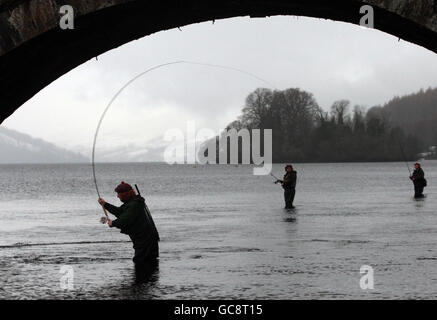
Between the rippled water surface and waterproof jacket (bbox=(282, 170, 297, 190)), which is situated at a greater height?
waterproof jacket (bbox=(282, 170, 297, 190))

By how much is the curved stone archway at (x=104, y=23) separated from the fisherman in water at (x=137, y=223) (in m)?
2.14

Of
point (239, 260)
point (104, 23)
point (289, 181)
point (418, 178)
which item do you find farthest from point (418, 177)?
point (104, 23)

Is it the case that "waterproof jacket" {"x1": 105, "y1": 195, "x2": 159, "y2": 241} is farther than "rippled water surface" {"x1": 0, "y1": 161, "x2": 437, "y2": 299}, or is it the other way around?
"waterproof jacket" {"x1": 105, "y1": 195, "x2": 159, "y2": 241}

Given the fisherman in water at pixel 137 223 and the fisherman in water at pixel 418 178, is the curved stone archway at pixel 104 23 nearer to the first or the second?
the fisherman in water at pixel 137 223

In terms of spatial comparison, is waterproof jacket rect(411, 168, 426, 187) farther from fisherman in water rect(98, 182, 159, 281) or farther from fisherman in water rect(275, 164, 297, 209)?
fisherman in water rect(98, 182, 159, 281)

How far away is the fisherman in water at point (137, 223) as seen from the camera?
1283 cm

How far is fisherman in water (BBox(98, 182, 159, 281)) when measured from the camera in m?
12.8

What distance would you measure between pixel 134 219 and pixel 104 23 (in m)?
3.43

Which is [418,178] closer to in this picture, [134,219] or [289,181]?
[289,181]

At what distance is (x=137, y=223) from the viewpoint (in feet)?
42.8

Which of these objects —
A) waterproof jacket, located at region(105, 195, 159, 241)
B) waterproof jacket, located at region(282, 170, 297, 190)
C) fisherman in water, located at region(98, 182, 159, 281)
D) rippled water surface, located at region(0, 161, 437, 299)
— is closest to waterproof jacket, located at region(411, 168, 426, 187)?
waterproof jacket, located at region(282, 170, 297, 190)
